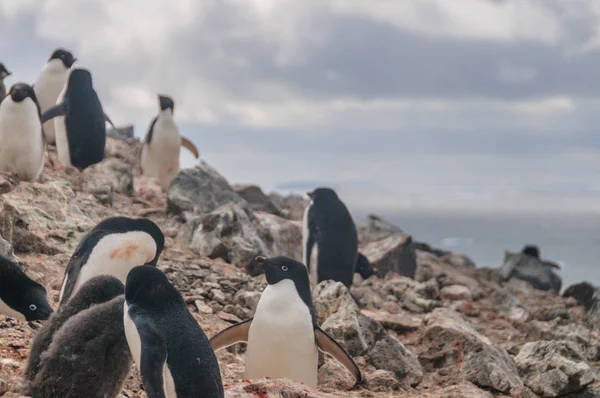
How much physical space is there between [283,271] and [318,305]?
1441 mm

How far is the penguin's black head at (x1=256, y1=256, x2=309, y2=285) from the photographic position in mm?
5441

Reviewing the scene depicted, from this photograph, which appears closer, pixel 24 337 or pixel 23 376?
pixel 23 376

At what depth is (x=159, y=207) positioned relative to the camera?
1035 cm

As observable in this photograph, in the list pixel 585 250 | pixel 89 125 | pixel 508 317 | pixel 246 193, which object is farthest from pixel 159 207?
pixel 585 250

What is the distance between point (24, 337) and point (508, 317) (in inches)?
261

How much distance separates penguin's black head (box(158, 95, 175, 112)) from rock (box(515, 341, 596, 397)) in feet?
24.3

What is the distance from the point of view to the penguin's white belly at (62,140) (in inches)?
392

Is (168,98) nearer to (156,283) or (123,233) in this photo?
(123,233)

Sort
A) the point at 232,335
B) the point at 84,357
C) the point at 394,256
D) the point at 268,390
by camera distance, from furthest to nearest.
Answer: the point at 394,256 < the point at 232,335 < the point at 268,390 < the point at 84,357

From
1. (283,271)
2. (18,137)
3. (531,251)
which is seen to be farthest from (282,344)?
(531,251)

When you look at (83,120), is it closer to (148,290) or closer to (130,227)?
(130,227)

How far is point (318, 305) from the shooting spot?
6.80 metres

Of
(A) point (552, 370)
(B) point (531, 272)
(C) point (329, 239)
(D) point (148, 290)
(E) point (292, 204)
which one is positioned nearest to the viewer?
(D) point (148, 290)

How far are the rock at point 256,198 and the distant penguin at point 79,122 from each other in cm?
358
